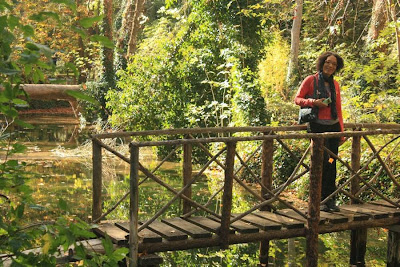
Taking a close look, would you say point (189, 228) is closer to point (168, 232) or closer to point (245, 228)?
point (168, 232)

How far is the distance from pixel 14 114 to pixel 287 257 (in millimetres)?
7186

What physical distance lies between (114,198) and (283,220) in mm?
6102

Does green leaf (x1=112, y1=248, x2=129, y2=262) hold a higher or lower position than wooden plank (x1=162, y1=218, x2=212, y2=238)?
higher

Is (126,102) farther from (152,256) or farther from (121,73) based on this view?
(152,256)

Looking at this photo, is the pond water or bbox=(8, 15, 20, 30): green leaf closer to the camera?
bbox=(8, 15, 20, 30): green leaf

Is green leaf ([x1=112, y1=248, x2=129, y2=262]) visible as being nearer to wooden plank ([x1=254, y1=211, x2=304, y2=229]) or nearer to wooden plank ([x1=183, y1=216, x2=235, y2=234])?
wooden plank ([x1=183, y1=216, x2=235, y2=234])

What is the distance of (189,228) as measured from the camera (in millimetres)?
6438

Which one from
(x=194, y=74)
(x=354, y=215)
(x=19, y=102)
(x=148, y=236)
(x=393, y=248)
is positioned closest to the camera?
(x=19, y=102)

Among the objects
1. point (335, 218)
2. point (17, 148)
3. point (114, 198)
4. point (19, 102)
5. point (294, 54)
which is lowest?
point (114, 198)

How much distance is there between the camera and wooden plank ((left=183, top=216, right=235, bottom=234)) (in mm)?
6461

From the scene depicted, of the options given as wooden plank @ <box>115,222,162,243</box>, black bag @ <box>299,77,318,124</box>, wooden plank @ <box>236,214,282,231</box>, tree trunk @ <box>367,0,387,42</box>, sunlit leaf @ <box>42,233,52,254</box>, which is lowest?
wooden plank @ <box>236,214,282,231</box>

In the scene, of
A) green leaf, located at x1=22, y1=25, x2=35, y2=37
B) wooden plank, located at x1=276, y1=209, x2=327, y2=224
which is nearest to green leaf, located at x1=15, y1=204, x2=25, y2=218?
green leaf, located at x1=22, y1=25, x2=35, y2=37

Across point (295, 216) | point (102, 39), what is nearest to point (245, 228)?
point (295, 216)

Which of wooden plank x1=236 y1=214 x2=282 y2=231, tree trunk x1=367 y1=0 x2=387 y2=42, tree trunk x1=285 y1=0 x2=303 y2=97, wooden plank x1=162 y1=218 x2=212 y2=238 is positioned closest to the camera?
wooden plank x1=162 y1=218 x2=212 y2=238
